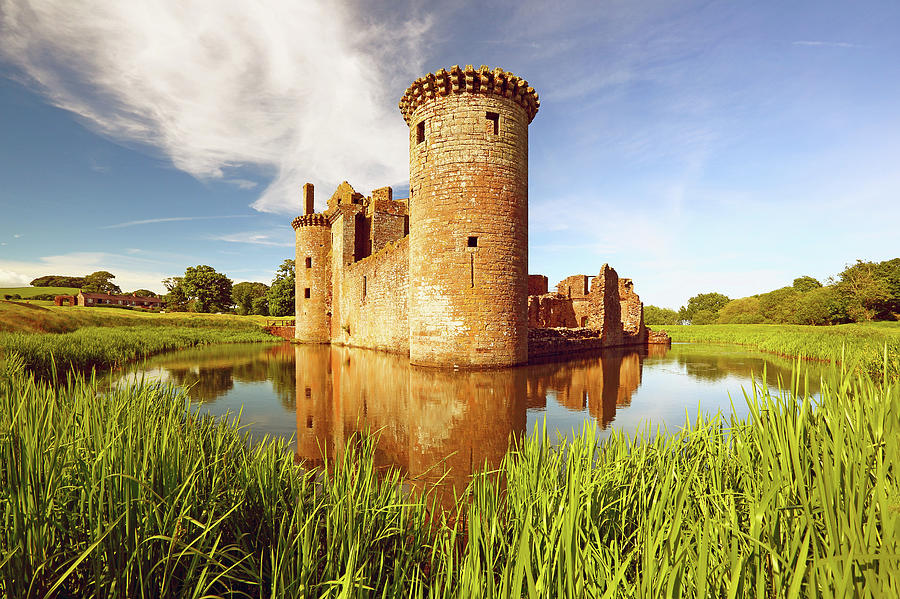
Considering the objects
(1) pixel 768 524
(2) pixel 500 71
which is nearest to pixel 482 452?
(1) pixel 768 524

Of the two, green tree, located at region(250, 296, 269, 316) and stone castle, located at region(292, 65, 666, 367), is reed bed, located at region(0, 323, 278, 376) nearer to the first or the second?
stone castle, located at region(292, 65, 666, 367)

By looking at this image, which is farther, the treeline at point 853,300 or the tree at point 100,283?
the tree at point 100,283

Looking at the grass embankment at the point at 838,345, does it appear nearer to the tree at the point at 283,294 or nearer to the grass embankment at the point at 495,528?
the grass embankment at the point at 495,528

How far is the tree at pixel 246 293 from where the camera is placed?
→ 2920 inches

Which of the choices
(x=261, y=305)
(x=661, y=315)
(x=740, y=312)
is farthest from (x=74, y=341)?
(x=661, y=315)

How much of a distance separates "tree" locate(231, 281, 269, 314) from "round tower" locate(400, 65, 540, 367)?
70.8 meters

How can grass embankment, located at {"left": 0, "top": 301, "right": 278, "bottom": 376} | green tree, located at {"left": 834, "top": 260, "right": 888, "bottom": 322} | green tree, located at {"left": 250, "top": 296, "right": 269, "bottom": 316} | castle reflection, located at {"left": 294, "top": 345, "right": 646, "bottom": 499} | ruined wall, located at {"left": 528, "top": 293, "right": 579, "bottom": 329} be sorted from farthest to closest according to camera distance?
green tree, located at {"left": 250, "top": 296, "right": 269, "bottom": 316} < green tree, located at {"left": 834, "top": 260, "right": 888, "bottom": 322} < ruined wall, located at {"left": 528, "top": 293, "right": 579, "bottom": 329} < grass embankment, located at {"left": 0, "top": 301, "right": 278, "bottom": 376} < castle reflection, located at {"left": 294, "top": 345, "right": 646, "bottom": 499}

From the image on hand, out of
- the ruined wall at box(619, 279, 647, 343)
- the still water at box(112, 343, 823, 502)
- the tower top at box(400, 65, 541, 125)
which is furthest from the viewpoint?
the ruined wall at box(619, 279, 647, 343)

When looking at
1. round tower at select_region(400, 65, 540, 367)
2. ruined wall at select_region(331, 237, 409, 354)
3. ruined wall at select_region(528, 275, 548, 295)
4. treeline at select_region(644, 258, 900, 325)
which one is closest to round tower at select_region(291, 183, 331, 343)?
ruined wall at select_region(331, 237, 409, 354)

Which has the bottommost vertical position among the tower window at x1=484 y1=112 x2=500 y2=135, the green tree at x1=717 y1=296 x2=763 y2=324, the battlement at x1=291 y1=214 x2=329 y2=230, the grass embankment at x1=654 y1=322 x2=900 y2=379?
the grass embankment at x1=654 y1=322 x2=900 y2=379

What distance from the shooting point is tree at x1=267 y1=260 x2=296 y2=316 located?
156ft

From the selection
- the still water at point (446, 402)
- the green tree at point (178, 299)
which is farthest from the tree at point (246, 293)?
the still water at point (446, 402)

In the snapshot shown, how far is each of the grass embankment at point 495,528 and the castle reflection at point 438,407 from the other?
0.53 metres

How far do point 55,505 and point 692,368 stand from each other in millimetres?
14366
